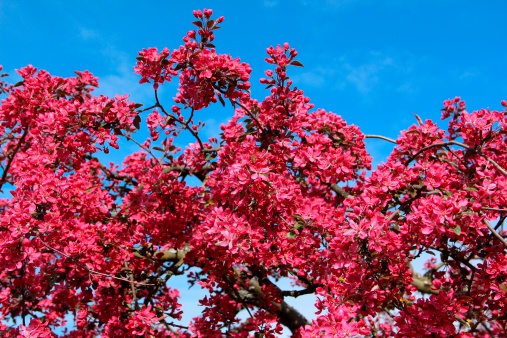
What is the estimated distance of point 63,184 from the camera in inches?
187

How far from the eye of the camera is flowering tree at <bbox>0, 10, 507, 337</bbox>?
139 inches

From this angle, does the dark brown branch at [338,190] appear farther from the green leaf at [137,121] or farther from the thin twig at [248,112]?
the green leaf at [137,121]

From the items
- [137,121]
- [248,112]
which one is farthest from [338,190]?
[137,121]

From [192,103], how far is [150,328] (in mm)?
2478

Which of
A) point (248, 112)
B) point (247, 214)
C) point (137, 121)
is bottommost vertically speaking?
point (247, 214)

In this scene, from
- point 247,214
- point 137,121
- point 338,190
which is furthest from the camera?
point 338,190

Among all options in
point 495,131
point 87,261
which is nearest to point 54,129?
point 87,261

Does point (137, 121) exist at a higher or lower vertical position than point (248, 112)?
higher

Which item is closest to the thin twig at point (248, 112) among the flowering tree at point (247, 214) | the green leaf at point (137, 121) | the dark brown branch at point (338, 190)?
the flowering tree at point (247, 214)

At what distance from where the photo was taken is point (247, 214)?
4223 mm

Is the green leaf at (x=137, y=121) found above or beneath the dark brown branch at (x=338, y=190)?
above

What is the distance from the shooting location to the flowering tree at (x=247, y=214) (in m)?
3.54

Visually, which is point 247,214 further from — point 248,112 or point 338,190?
point 338,190

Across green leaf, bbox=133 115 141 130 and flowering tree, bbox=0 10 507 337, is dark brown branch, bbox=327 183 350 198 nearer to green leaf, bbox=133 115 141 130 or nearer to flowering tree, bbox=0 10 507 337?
flowering tree, bbox=0 10 507 337
